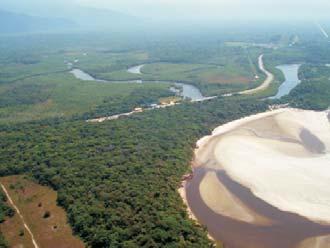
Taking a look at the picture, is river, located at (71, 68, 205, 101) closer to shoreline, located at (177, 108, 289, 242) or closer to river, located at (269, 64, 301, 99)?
river, located at (269, 64, 301, 99)

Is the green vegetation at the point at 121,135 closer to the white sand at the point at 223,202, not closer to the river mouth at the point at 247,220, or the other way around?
the river mouth at the point at 247,220

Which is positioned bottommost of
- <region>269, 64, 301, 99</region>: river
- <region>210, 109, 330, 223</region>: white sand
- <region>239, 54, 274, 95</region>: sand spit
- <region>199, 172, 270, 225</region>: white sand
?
<region>269, 64, 301, 99</region>: river

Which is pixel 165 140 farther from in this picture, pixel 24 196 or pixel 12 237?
pixel 12 237

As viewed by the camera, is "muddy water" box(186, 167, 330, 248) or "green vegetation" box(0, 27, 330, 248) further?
"green vegetation" box(0, 27, 330, 248)

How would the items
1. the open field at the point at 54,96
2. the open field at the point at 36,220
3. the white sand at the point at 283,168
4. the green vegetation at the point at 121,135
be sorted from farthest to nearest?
the open field at the point at 54,96 < the white sand at the point at 283,168 < the green vegetation at the point at 121,135 < the open field at the point at 36,220

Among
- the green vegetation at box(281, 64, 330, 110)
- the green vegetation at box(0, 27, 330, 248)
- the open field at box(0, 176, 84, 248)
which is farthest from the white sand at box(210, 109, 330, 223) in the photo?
the open field at box(0, 176, 84, 248)

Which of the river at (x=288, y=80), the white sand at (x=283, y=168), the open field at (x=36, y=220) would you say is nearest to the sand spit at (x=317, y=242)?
the white sand at (x=283, y=168)

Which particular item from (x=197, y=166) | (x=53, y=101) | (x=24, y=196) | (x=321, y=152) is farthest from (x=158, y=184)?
(x=53, y=101)
